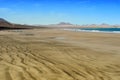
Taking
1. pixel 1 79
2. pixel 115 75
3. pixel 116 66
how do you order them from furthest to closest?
pixel 116 66 → pixel 115 75 → pixel 1 79

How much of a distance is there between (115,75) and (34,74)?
243cm

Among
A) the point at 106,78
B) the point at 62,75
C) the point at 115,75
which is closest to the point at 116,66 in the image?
the point at 115,75

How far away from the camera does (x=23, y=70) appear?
21.7ft

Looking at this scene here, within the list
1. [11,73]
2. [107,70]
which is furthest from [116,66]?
[11,73]

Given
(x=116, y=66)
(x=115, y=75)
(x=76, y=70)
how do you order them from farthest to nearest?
1. (x=116, y=66)
2. (x=76, y=70)
3. (x=115, y=75)

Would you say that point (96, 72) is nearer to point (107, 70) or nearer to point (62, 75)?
point (107, 70)

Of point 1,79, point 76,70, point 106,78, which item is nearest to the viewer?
point 1,79

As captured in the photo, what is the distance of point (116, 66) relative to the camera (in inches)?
307

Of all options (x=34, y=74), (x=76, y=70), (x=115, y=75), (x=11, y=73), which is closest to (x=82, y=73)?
(x=76, y=70)

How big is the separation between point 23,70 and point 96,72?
2291 mm

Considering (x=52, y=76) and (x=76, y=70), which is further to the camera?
(x=76, y=70)

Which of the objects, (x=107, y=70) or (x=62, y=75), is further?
(x=107, y=70)

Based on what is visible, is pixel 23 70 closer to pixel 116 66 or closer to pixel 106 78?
pixel 106 78

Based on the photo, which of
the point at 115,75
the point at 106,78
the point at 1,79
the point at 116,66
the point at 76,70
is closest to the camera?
the point at 1,79
